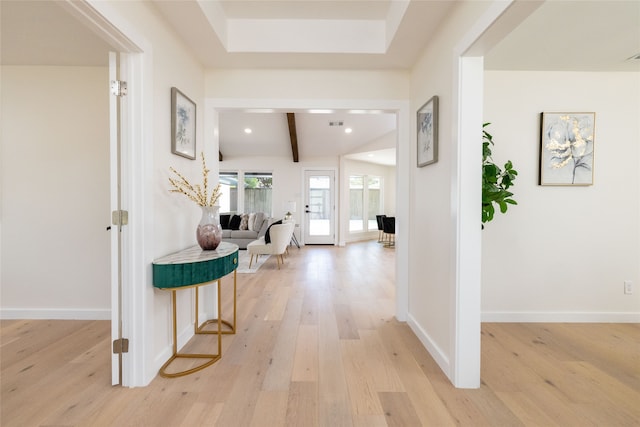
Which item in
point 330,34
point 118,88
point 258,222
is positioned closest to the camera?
point 118,88

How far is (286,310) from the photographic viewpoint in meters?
2.89

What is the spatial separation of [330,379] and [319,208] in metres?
5.95

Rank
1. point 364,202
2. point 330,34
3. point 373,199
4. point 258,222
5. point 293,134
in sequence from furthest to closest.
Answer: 1. point 373,199
2. point 364,202
3. point 258,222
4. point 293,134
5. point 330,34

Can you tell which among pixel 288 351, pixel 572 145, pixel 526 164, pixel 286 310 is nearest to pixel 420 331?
pixel 288 351

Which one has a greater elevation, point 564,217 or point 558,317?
point 564,217

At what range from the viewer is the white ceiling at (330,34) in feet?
5.99

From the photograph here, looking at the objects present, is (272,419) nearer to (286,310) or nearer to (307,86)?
(286,310)

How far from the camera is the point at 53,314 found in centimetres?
263

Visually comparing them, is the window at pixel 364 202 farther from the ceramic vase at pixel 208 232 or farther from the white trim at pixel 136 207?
the white trim at pixel 136 207

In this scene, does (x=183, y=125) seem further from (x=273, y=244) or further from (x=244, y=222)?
(x=244, y=222)

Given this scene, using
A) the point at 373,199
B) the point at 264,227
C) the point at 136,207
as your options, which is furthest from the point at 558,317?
the point at 373,199

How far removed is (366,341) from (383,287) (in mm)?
1556

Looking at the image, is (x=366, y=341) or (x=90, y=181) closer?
(x=366, y=341)

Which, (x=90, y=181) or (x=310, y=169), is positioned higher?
(x=310, y=169)
